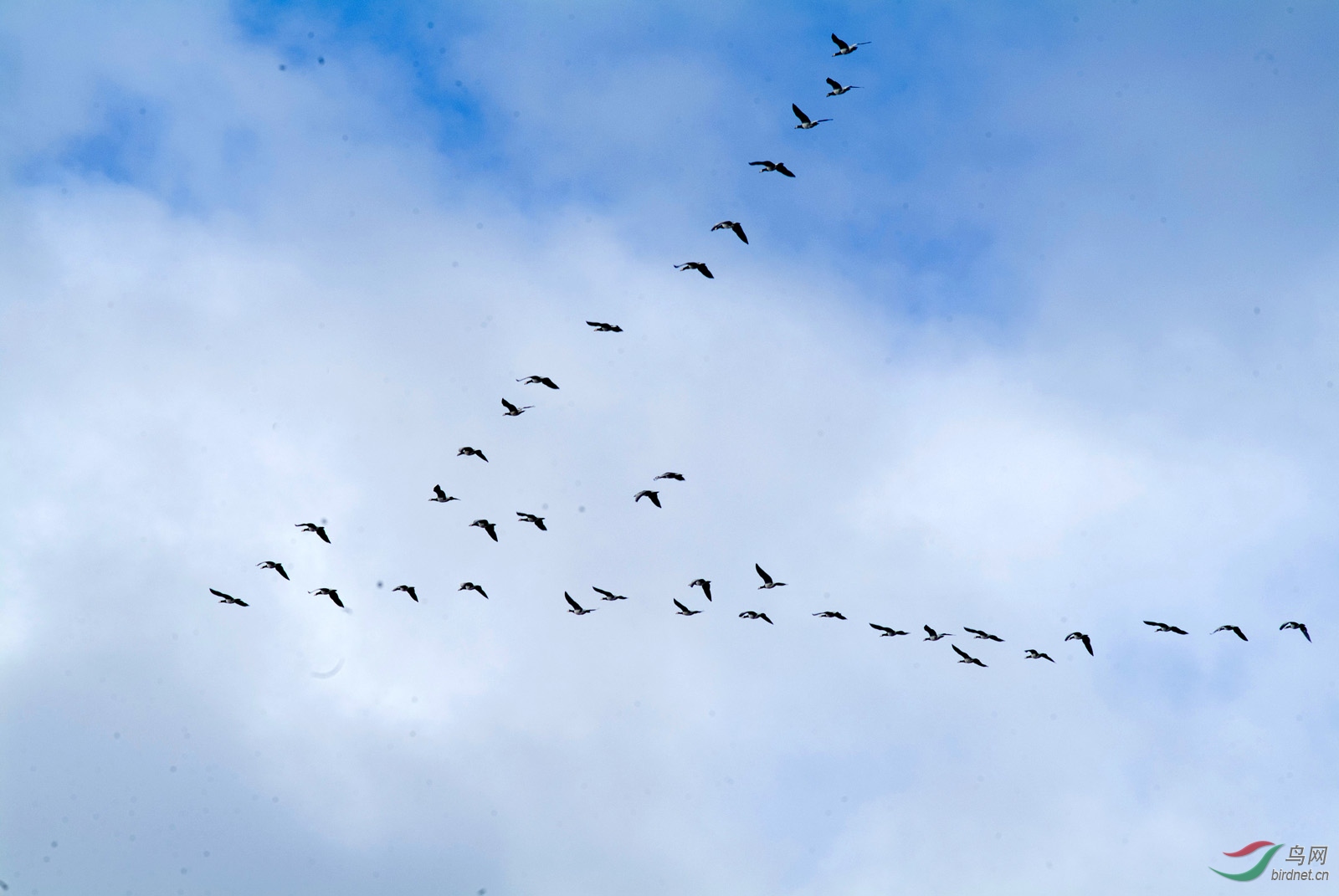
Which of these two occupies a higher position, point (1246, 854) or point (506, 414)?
point (1246, 854)

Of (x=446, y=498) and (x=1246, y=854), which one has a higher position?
(x=1246, y=854)

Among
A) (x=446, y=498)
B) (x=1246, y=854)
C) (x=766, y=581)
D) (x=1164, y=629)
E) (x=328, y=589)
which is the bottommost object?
(x=328, y=589)

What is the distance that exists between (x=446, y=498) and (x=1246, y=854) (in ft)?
360

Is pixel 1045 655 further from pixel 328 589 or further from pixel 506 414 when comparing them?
pixel 328 589

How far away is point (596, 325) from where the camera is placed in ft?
344

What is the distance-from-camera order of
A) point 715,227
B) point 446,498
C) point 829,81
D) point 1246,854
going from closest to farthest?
point 715,227 → point 829,81 → point 446,498 → point 1246,854

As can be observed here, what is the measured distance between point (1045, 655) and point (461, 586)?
48.5 meters

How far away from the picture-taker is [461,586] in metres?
124

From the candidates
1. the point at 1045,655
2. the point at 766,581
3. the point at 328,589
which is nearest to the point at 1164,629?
the point at 1045,655

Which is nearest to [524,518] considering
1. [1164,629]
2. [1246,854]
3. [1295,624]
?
[1164,629]

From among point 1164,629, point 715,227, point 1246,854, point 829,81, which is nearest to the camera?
point 715,227

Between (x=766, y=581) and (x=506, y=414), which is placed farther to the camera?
(x=766, y=581)

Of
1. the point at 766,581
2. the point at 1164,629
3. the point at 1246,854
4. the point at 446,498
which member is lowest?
the point at 446,498

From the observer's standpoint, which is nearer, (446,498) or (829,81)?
(829,81)
